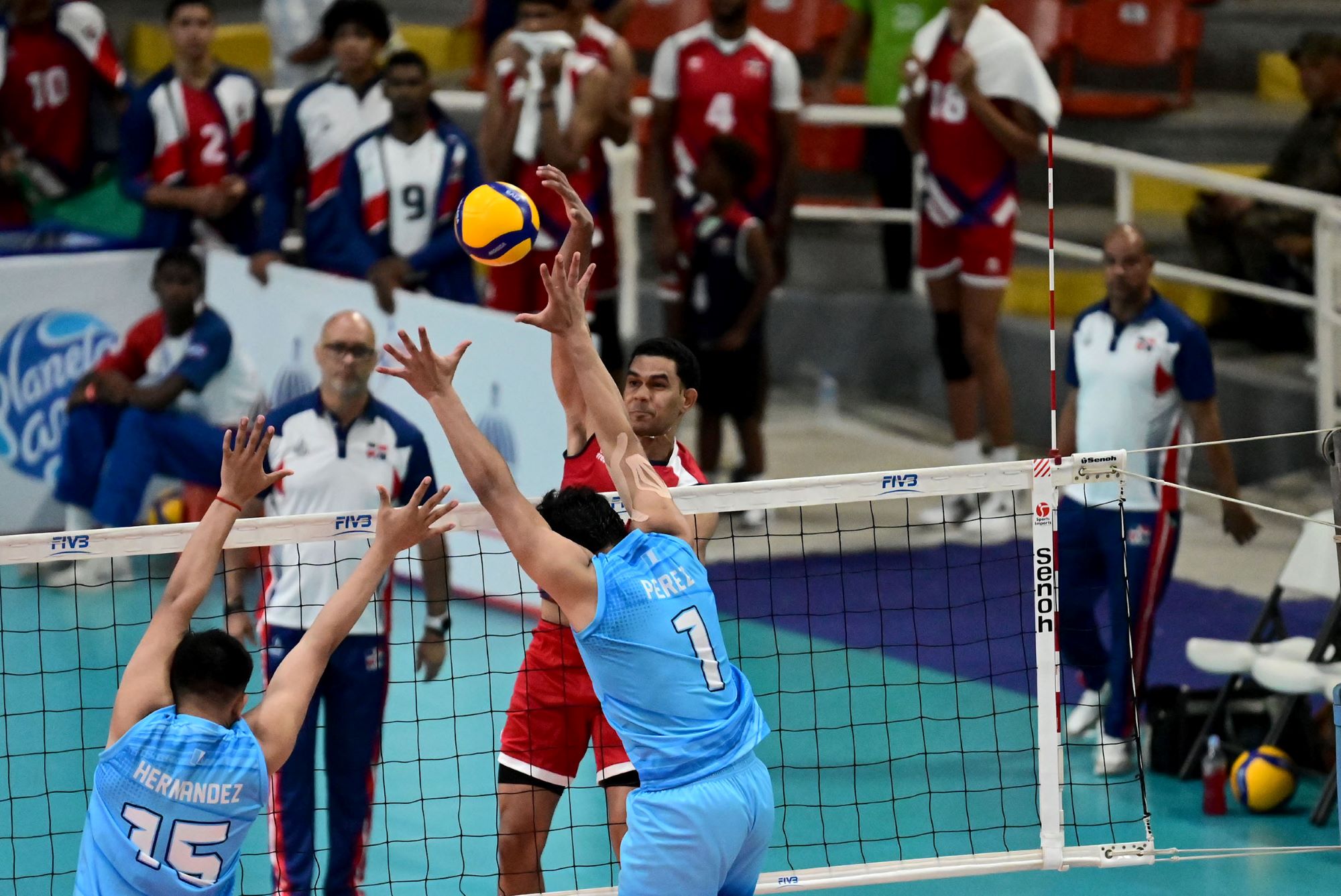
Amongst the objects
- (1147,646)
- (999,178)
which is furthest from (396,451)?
(999,178)

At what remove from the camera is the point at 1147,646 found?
8602 mm

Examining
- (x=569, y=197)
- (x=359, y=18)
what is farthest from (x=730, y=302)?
(x=569, y=197)

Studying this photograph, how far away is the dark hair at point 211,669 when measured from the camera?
Answer: 4.83 meters

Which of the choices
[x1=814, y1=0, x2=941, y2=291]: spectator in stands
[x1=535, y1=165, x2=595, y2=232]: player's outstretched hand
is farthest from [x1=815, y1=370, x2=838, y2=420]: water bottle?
[x1=535, y1=165, x2=595, y2=232]: player's outstretched hand

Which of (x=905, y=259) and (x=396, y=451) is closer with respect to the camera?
(x=396, y=451)

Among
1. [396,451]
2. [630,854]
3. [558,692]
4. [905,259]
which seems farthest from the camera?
[905,259]

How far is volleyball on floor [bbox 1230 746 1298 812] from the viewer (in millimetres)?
7965

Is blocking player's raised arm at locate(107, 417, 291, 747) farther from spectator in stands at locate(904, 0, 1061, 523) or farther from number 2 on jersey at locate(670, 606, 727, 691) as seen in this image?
spectator in stands at locate(904, 0, 1061, 523)

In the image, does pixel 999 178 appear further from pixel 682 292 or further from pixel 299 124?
pixel 299 124

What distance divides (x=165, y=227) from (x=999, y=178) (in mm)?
5008

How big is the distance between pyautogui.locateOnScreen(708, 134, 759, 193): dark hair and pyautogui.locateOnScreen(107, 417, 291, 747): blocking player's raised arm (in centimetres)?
635

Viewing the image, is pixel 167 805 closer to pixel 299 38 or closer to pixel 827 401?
pixel 827 401

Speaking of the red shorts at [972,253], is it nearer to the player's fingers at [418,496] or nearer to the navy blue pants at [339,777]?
the navy blue pants at [339,777]

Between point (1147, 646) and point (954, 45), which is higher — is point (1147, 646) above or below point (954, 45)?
below
